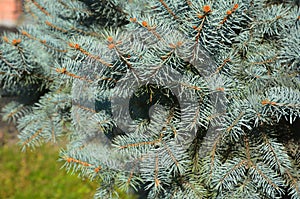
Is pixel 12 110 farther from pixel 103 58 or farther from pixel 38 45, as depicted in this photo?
pixel 103 58

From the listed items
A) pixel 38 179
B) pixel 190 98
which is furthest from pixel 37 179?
pixel 190 98

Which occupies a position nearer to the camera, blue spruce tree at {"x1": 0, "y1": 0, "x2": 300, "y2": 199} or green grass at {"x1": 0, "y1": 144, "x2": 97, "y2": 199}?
blue spruce tree at {"x1": 0, "y1": 0, "x2": 300, "y2": 199}

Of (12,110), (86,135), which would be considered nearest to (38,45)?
(12,110)

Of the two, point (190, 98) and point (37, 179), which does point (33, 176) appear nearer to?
point (37, 179)

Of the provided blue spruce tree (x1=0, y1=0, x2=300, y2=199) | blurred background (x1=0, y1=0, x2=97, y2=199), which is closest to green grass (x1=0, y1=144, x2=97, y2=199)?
blurred background (x1=0, y1=0, x2=97, y2=199)

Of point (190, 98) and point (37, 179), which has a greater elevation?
point (190, 98)

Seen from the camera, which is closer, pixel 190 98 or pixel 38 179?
pixel 190 98

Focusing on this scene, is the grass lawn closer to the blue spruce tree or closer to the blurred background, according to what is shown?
the blurred background

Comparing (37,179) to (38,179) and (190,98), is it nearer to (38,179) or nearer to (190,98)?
(38,179)
